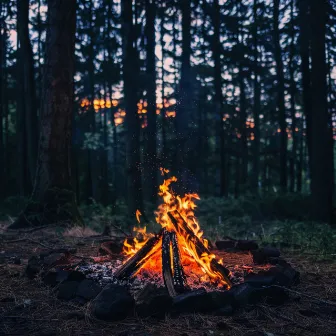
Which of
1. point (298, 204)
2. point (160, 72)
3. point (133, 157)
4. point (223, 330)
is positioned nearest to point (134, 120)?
point (133, 157)

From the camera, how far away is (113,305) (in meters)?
3.43

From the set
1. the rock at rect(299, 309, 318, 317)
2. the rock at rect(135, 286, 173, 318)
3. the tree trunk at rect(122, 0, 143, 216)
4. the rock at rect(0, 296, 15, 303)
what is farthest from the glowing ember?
the tree trunk at rect(122, 0, 143, 216)

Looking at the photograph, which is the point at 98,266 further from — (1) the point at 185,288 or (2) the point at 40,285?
(1) the point at 185,288

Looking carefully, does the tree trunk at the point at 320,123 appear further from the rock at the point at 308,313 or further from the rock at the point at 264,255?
the rock at the point at 308,313

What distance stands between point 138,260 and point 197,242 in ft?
2.68

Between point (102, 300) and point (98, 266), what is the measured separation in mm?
1484

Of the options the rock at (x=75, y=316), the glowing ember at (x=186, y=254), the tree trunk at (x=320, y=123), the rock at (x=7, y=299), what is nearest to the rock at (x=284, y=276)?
the glowing ember at (x=186, y=254)

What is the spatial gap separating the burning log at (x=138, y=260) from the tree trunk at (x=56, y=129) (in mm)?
4298

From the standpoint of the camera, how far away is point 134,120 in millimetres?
12344

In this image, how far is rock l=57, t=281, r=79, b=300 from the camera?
13.0 feet

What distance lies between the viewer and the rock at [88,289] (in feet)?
12.8

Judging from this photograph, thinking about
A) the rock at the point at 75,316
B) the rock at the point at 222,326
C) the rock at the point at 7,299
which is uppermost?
the rock at the point at 7,299

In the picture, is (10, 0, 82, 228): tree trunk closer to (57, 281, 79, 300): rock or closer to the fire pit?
the fire pit

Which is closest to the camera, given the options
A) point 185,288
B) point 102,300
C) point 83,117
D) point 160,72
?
point 102,300
